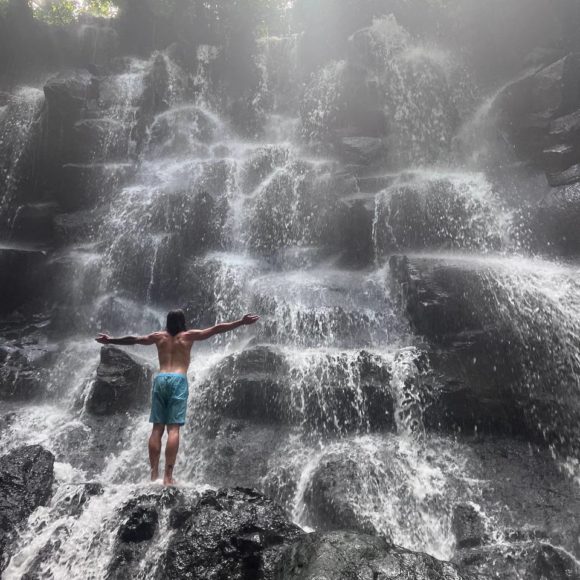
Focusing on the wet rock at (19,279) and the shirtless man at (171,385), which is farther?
the wet rock at (19,279)

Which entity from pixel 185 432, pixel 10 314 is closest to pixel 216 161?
pixel 10 314

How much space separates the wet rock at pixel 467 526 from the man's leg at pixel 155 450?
3904 millimetres

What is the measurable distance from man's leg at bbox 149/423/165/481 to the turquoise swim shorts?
0.37 ft

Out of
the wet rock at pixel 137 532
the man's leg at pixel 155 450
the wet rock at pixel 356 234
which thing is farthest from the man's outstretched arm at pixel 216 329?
the wet rock at pixel 356 234

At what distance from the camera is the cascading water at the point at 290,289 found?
6379 millimetres

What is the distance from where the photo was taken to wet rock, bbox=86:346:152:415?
862 centimetres

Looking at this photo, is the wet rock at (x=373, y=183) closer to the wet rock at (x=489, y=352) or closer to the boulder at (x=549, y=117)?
the boulder at (x=549, y=117)

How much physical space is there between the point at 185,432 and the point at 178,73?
1736 centimetres

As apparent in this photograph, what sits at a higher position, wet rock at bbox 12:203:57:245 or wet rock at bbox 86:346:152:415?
wet rock at bbox 12:203:57:245

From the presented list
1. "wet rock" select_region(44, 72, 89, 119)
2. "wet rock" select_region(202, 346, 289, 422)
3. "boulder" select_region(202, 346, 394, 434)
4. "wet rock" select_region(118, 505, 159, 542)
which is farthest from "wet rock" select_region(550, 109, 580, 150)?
"wet rock" select_region(44, 72, 89, 119)

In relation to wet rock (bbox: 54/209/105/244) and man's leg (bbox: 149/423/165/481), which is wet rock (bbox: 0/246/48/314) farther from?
man's leg (bbox: 149/423/165/481)

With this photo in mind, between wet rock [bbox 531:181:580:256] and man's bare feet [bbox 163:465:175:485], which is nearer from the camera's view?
man's bare feet [bbox 163:465:175:485]

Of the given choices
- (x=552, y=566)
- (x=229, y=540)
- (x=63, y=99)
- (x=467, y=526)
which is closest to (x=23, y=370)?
(x=229, y=540)

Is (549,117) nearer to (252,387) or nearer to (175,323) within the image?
(252,387)
